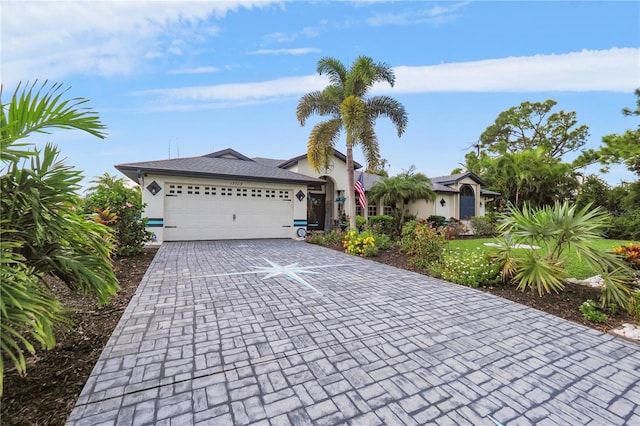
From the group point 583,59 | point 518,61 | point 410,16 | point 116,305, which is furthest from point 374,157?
point 116,305

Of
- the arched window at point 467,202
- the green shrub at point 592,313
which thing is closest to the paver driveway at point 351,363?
the green shrub at point 592,313

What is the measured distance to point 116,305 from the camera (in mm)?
4645

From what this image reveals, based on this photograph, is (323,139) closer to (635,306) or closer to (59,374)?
(635,306)

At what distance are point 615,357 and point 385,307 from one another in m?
2.70

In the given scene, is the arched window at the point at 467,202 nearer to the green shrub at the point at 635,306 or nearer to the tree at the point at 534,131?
the tree at the point at 534,131

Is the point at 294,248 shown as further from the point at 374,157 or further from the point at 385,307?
the point at 385,307

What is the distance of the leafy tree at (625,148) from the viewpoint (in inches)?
658

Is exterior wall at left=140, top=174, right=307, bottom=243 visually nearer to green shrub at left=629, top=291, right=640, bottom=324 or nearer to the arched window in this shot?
green shrub at left=629, top=291, right=640, bottom=324

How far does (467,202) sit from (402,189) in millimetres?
8302

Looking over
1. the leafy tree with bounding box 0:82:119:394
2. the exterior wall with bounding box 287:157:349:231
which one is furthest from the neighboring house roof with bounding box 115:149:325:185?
the leafy tree with bounding box 0:82:119:394

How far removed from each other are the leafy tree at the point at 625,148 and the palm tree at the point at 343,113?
14949 millimetres

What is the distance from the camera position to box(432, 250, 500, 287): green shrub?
6027mm

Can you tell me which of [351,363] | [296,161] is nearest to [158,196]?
[296,161]

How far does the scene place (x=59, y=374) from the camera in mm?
2680
